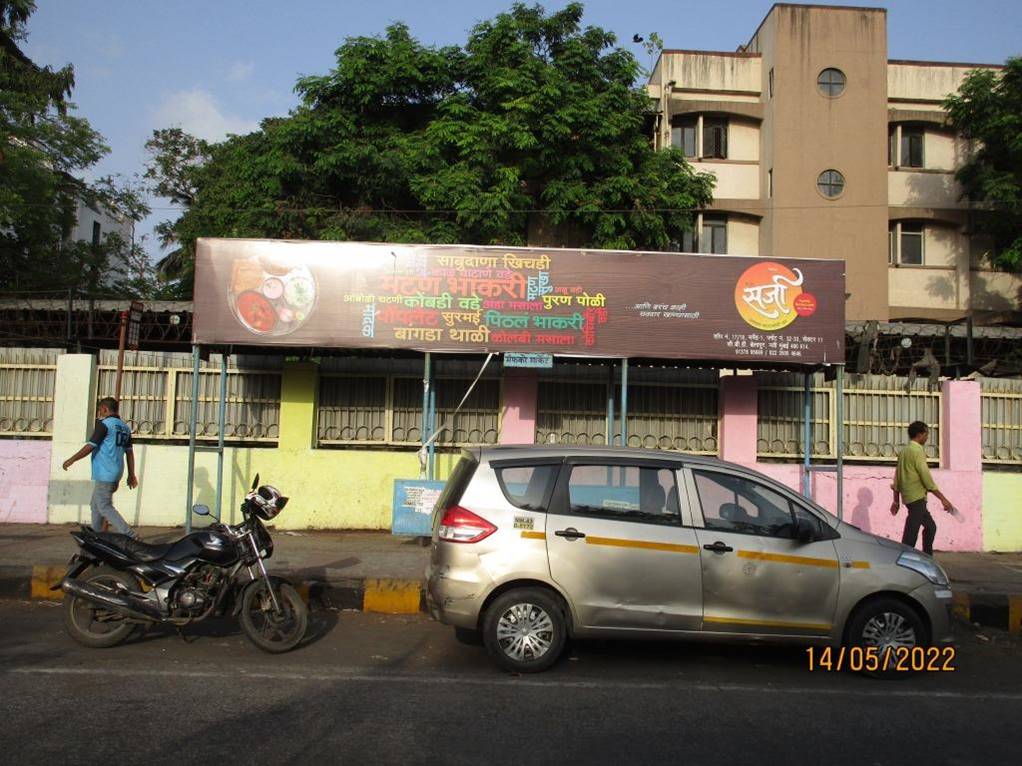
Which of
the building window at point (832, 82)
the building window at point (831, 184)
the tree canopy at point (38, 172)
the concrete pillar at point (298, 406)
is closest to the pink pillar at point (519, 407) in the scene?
the concrete pillar at point (298, 406)

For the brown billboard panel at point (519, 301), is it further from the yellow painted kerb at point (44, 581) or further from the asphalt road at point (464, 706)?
the asphalt road at point (464, 706)

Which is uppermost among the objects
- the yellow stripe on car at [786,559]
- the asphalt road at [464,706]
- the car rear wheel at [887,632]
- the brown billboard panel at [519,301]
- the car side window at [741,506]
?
the brown billboard panel at [519,301]

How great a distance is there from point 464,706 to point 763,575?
232 centimetres

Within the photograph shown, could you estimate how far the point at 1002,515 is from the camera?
11.0 m

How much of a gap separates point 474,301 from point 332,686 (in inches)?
207

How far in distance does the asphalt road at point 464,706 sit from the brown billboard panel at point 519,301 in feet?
12.9

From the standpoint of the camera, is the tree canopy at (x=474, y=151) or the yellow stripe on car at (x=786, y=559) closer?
the yellow stripe on car at (x=786, y=559)

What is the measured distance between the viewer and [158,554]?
6.10m

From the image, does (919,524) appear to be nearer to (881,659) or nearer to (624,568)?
(881,659)

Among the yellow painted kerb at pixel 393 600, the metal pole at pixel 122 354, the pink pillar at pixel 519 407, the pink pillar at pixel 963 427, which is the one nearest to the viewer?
the yellow painted kerb at pixel 393 600

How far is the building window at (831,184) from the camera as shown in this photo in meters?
21.4

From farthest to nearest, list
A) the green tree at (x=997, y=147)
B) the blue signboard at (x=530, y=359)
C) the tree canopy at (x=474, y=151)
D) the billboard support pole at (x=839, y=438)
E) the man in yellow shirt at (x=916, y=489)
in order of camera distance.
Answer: the green tree at (x=997, y=147), the tree canopy at (x=474, y=151), the billboard support pole at (x=839, y=438), the blue signboard at (x=530, y=359), the man in yellow shirt at (x=916, y=489)

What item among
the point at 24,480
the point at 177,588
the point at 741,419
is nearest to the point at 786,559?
the point at 177,588

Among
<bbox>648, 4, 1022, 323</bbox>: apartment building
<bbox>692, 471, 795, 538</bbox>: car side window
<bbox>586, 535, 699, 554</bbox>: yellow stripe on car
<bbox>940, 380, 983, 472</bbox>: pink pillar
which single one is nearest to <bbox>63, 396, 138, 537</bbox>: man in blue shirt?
<bbox>586, 535, 699, 554</bbox>: yellow stripe on car
